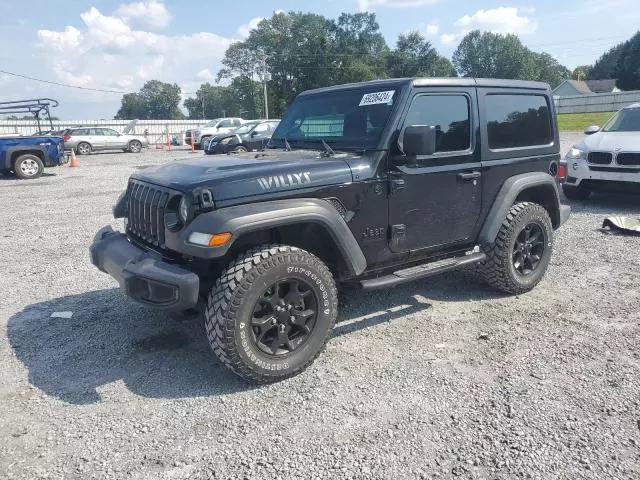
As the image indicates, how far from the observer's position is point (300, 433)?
288 centimetres

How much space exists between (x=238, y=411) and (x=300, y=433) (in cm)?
44

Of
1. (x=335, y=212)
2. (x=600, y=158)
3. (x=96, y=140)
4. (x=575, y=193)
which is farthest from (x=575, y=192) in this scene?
(x=96, y=140)

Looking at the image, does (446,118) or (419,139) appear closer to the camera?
(419,139)

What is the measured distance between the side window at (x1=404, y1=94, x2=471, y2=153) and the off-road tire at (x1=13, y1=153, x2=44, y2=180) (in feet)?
47.2

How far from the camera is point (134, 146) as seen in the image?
2662 cm

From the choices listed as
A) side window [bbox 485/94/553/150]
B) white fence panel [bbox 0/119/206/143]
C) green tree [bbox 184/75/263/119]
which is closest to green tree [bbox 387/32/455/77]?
green tree [bbox 184/75/263/119]

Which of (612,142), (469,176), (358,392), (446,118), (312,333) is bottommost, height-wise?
(358,392)

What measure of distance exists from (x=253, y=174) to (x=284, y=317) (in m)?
0.96

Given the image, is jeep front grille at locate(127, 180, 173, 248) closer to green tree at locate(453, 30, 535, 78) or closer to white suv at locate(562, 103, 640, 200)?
white suv at locate(562, 103, 640, 200)

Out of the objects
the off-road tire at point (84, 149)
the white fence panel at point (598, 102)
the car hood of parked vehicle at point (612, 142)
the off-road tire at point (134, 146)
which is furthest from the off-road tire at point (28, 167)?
the white fence panel at point (598, 102)

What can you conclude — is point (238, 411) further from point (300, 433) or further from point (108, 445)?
point (108, 445)

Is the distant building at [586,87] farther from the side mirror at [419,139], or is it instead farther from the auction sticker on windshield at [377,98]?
the side mirror at [419,139]

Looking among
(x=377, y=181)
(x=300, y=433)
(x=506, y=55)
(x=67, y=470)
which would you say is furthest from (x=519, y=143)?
(x=506, y=55)

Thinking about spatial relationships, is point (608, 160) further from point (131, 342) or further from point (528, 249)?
point (131, 342)
